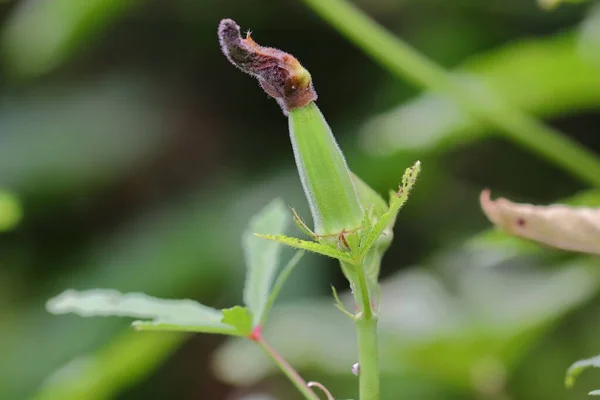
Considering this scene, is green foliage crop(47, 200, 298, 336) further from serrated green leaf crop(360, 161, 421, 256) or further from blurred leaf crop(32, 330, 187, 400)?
blurred leaf crop(32, 330, 187, 400)

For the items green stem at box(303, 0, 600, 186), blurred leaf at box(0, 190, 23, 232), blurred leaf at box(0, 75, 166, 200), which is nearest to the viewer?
blurred leaf at box(0, 190, 23, 232)

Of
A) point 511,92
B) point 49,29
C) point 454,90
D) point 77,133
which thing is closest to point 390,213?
point 454,90

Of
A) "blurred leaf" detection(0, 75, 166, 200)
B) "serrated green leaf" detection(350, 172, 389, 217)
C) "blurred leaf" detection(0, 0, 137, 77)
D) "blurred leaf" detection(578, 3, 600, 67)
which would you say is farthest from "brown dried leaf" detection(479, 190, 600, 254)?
"blurred leaf" detection(0, 75, 166, 200)

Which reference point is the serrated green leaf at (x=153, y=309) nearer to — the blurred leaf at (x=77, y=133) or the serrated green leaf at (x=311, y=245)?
the serrated green leaf at (x=311, y=245)

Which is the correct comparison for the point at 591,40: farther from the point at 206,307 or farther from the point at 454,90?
the point at 206,307

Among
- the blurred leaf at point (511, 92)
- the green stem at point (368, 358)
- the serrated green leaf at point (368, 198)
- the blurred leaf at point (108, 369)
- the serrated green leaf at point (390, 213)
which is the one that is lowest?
the green stem at point (368, 358)

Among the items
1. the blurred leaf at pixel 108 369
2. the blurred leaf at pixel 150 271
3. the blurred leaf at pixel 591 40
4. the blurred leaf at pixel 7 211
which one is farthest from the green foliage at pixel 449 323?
the blurred leaf at pixel 7 211
